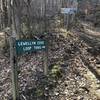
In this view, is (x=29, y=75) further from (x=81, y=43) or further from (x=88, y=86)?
(x=81, y=43)

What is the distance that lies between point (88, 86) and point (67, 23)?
19.1ft

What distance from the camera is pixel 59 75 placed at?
7531mm

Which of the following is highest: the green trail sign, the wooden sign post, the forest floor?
the green trail sign

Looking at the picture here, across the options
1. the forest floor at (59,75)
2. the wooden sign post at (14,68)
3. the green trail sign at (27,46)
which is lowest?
the forest floor at (59,75)

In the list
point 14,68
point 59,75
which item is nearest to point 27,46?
point 14,68

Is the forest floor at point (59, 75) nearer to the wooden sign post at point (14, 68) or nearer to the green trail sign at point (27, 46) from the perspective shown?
the wooden sign post at point (14, 68)

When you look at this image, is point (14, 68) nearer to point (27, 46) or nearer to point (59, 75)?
point (27, 46)

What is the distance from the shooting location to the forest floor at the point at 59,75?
21.7ft

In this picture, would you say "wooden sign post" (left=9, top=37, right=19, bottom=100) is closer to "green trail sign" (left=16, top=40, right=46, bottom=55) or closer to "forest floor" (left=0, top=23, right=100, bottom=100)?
"green trail sign" (left=16, top=40, right=46, bottom=55)

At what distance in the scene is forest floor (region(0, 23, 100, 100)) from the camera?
6625 millimetres

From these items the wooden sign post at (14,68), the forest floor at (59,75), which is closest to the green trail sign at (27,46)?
the wooden sign post at (14,68)

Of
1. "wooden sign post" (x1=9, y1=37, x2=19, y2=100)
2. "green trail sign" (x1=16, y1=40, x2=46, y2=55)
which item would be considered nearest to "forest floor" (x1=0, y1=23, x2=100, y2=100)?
"wooden sign post" (x1=9, y1=37, x2=19, y2=100)

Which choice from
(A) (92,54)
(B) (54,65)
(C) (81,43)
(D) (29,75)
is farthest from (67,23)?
(D) (29,75)

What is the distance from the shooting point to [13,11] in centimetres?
931
